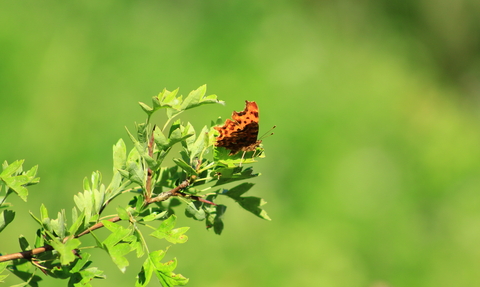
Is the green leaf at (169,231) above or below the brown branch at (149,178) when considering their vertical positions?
below

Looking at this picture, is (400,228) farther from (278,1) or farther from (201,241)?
(278,1)

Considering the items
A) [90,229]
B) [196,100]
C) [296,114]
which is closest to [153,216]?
[90,229]

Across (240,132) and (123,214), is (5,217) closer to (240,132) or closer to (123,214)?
(123,214)

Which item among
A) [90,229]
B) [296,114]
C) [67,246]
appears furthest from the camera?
[296,114]

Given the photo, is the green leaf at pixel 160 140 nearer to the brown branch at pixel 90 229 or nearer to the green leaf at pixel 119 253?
the brown branch at pixel 90 229

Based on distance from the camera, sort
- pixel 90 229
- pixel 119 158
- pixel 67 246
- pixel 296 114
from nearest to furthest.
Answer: pixel 67 246, pixel 90 229, pixel 119 158, pixel 296 114

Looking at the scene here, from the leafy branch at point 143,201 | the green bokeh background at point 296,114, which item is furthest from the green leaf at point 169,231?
the green bokeh background at point 296,114
